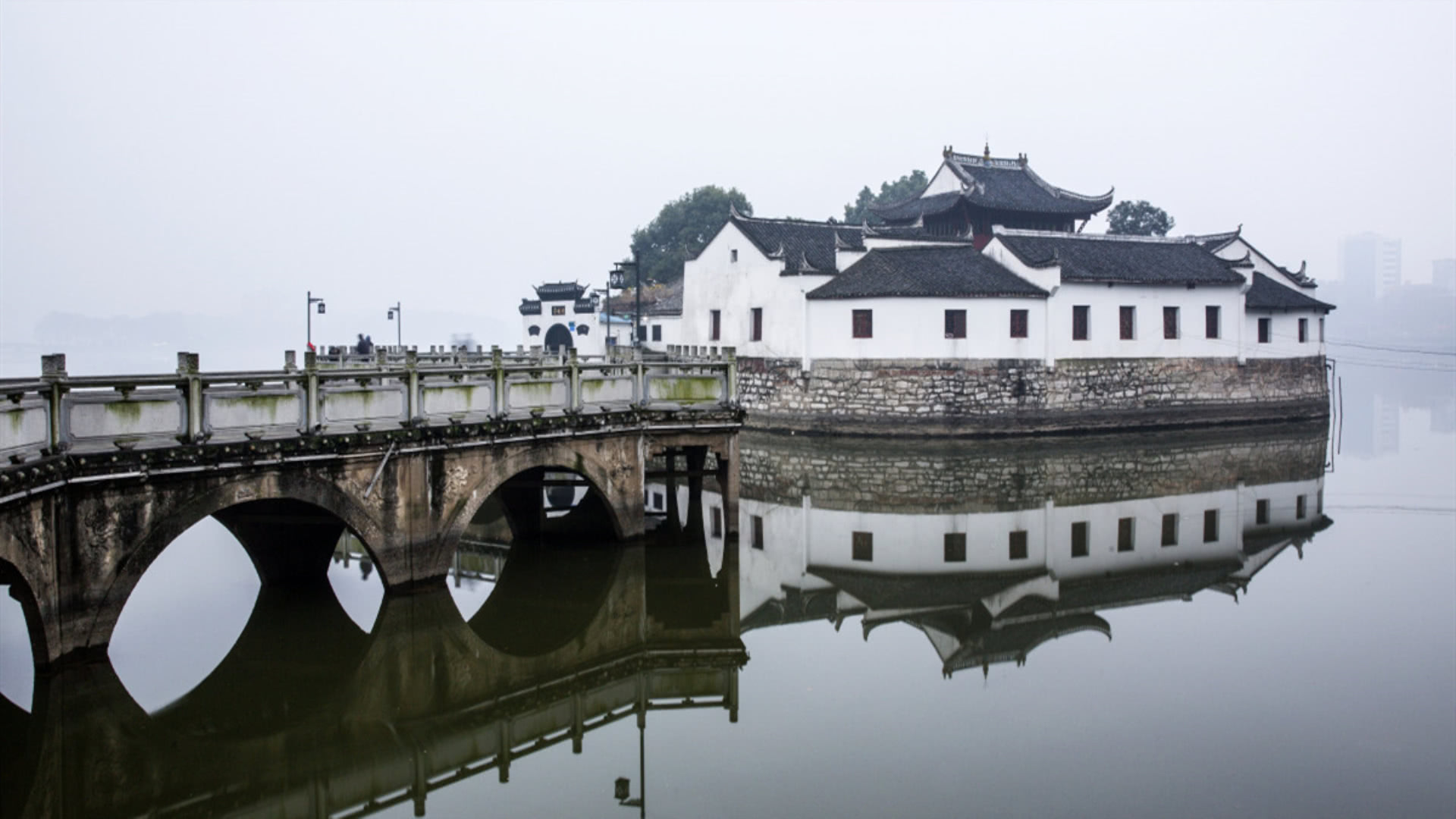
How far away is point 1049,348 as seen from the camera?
38.2 metres

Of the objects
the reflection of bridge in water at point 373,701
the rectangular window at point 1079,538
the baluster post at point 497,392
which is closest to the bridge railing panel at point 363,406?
the baluster post at point 497,392

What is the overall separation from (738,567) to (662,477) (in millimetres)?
2028

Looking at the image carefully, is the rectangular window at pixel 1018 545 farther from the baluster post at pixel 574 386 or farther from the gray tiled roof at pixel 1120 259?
the gray tiled roof at pixel 1120 259

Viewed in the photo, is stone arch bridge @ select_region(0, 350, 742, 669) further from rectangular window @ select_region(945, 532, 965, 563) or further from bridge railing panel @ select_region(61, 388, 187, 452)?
rectangular window @ select_region(945, 532, 965, 563)

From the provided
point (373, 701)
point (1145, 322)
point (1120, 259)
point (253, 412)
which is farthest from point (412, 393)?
point (1120, 259)

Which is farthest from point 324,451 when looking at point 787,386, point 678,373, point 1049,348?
point 1049,348

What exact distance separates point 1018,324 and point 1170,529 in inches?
694

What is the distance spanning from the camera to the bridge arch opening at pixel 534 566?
14297 millimetres

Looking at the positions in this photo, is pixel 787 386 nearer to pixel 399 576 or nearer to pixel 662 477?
pixel 662 477

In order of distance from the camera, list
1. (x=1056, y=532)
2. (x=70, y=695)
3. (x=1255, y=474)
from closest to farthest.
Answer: (x=70, y=695) < (x=1056, y=532) < (x=1255, y=474)

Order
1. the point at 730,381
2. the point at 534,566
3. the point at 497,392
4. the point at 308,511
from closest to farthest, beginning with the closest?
the point at 308,511 < the point at 497,392 < the point at 534,566 < the point at 730,381

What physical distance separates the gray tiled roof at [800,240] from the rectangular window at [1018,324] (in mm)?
5751

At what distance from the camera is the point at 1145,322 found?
40750 mm

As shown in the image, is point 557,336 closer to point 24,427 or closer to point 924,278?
point 924,278
